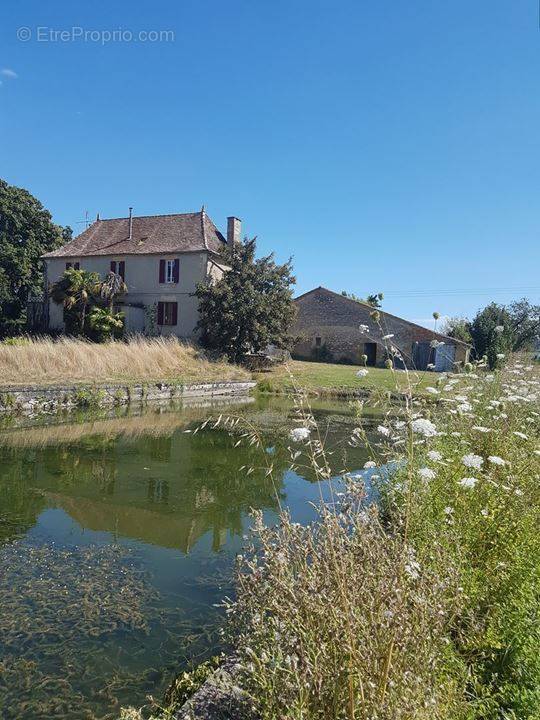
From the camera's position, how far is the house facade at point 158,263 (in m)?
27.5

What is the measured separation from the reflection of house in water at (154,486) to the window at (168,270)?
1801 cm

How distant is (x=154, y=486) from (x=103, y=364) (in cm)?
1133

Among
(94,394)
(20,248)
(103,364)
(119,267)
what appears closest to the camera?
(94,394)

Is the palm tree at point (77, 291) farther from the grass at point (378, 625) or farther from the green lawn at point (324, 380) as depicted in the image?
the grass at point (378, 625)

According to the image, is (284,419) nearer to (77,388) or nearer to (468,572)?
(77,388)

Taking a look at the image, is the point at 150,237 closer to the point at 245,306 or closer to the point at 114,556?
the point at 245,306

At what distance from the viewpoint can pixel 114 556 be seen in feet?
16.4

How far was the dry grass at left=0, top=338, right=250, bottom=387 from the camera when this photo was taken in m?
15.4

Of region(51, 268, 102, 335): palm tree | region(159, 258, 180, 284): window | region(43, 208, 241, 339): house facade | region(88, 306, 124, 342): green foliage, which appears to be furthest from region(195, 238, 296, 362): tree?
region(51, 268, 102, 335): palm tree

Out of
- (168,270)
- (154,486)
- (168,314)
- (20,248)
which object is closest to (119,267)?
(168,270)

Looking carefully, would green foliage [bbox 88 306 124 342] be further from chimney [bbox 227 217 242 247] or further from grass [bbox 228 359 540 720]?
grass [bbox 228 359 540 720]

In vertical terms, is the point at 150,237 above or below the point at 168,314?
above

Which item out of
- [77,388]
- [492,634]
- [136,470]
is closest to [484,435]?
[492,634]

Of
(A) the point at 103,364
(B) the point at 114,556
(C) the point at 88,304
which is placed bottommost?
(B) the point at 114,556
